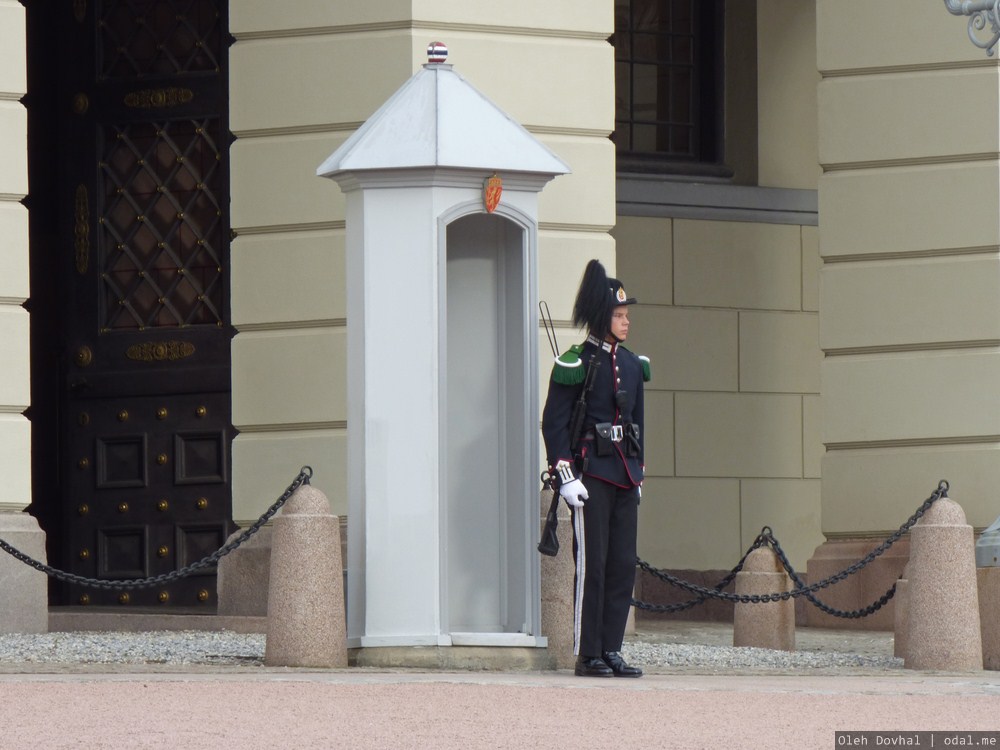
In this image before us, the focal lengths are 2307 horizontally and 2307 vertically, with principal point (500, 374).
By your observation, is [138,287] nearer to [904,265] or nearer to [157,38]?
[157,38]

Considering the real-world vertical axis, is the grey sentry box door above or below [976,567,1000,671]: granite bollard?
above

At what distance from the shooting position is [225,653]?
11.0 meters

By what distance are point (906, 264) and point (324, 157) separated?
3.84 m

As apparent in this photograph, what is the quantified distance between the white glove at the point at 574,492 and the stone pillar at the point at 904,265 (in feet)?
15.2

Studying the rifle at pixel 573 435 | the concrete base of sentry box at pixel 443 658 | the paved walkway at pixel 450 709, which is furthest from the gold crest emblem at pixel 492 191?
the paved walkway at pixel 450 709

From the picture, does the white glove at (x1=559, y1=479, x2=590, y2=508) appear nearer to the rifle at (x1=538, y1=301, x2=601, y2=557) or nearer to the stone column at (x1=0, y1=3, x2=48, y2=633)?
the rifle at (x1=538, y1=301, x2=601, y2=557)

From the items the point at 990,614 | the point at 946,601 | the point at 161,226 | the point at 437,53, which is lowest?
the point at 990,614

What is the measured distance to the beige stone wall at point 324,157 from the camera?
42.8ft

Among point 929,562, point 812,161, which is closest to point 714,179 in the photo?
point 812,161

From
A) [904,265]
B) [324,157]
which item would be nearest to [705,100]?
[904,265]

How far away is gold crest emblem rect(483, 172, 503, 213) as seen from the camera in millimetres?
10625

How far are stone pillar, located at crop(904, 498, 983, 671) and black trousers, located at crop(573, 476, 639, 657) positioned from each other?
1.68 m

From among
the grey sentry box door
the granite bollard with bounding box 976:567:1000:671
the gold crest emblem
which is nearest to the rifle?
the grey sentry box door

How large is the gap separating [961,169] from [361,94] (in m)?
3.85
